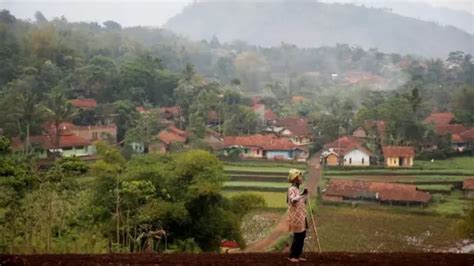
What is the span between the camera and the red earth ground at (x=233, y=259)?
4.41 metres

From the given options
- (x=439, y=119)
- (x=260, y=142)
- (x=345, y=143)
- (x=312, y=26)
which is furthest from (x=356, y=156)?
(x=312, y=26)

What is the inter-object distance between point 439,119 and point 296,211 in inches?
891

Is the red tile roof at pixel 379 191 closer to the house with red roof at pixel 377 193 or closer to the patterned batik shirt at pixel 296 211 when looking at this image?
the house with red roof at pixel 377 193

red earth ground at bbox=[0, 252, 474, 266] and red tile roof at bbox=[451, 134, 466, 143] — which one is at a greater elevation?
red tile roof at bbox=[451, 134, 466, 143]

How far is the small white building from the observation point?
2147 cm

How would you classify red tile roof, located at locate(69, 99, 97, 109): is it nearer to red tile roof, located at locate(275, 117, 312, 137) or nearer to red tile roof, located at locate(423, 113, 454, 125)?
red tile roof, located at locate(275, 117, 312, 137)

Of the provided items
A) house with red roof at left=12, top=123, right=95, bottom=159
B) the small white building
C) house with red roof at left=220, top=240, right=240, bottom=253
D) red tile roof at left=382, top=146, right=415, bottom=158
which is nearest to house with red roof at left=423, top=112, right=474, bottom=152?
red tile roof at left=382, top=146, right=415, bottom=158

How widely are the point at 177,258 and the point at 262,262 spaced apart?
65 centimetres

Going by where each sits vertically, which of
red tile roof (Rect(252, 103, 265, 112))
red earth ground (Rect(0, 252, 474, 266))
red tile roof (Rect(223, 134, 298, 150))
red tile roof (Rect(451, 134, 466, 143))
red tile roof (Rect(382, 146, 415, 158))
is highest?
red tile roof (Rect(252, 103, 265, 112))

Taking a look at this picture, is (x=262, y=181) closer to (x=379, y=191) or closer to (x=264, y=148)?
(x=264, y=148)

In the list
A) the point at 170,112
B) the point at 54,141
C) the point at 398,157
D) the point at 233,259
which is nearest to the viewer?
the point at 233,259

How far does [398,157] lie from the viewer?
2100cm

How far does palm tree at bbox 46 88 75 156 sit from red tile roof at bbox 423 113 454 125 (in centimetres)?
1372

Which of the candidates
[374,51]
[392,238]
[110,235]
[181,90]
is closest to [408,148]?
[392,238]
